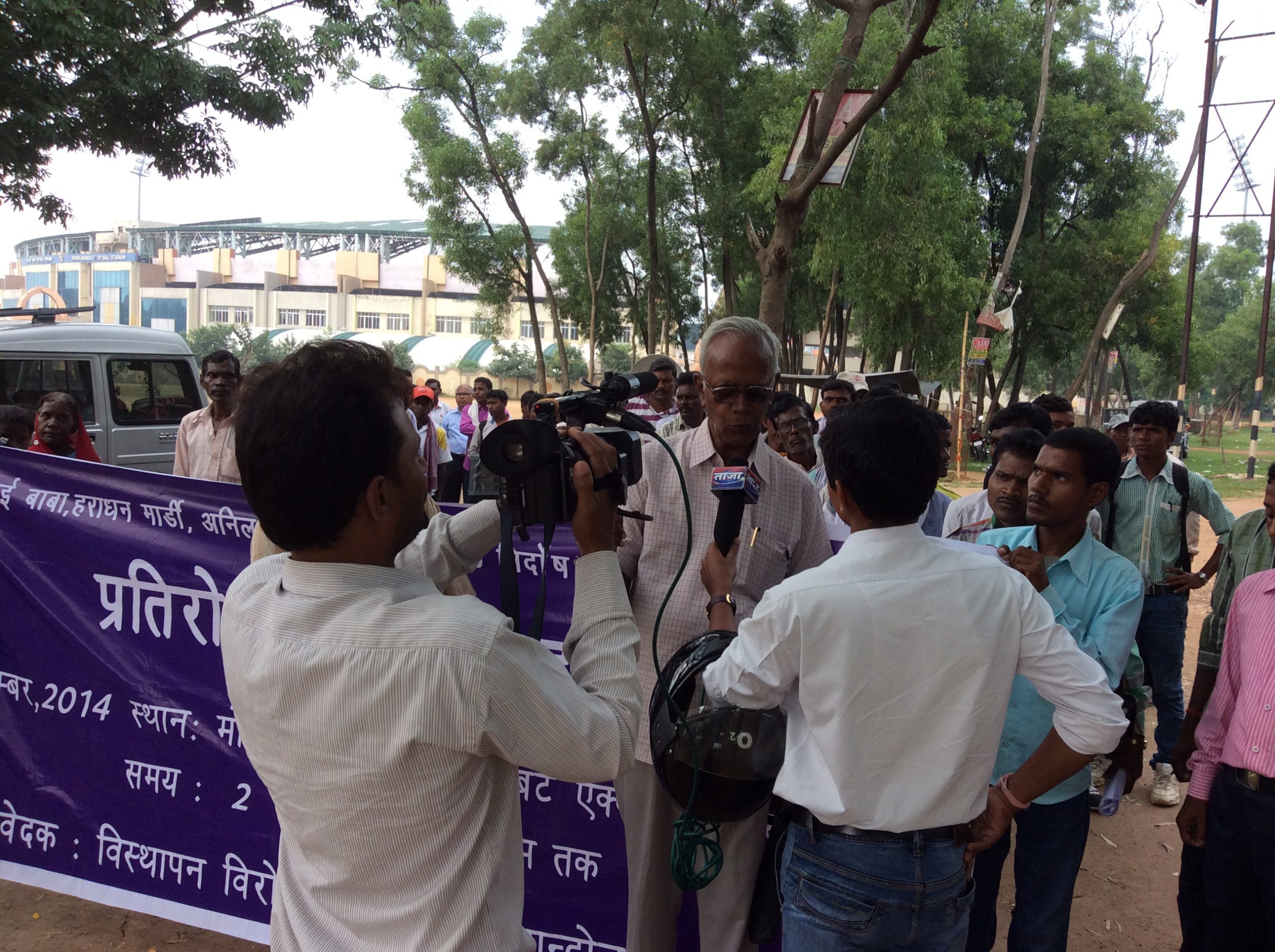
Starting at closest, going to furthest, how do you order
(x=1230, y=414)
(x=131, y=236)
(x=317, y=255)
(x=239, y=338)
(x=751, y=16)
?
(x=751, y=16), (x=239, y=338), (x=1230, y=414), (x=317, y=255), (x=131, y=236)

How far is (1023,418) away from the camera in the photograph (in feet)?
15.5

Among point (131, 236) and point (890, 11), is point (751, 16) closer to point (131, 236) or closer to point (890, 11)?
point (890, 11)

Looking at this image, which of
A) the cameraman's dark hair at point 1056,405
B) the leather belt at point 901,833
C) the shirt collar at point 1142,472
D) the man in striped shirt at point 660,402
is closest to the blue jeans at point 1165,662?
the shirt collar at point 1142,472

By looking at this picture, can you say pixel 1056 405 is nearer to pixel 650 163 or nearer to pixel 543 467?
pixel 543 467

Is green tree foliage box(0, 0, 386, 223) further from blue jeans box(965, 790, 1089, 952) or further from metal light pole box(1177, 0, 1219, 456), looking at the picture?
metal light pole box(1177, 0, 1219, 456)

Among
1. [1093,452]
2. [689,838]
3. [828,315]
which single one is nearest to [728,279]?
[828,315]

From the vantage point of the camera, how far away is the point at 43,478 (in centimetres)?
348

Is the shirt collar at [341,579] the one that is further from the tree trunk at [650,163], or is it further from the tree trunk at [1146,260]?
the tree trunk at [1146,260]

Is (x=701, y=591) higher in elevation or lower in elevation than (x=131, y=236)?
lower

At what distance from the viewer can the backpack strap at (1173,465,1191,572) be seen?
5.11 m

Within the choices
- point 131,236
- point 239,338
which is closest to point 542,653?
point 239,338

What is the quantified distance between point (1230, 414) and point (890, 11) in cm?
6196

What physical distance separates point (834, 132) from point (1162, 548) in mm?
4037

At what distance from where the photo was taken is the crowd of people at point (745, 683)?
1.33 meters
